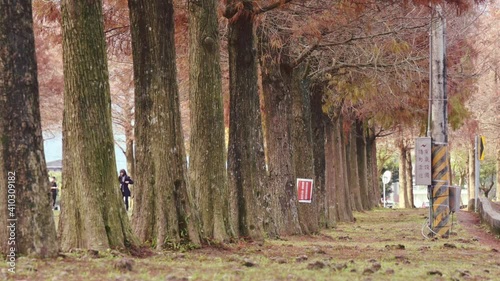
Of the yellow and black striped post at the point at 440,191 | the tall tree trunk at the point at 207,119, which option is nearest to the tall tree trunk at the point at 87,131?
the tall tree trunk at the point at 207,119

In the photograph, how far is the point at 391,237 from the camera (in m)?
23.9

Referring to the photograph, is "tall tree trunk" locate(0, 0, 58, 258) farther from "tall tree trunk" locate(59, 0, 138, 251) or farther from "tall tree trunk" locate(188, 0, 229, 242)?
"tall tree trunk" locate(188, 0, 229, 242)

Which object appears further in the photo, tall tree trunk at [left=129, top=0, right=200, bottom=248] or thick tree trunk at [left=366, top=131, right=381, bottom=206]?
thick tree trunk at [left=366, top=131, right=381, bottom=206]

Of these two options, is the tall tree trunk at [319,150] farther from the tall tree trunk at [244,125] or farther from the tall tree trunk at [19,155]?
the tall tree trunk at [19,155]

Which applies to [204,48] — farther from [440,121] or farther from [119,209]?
[440,121]

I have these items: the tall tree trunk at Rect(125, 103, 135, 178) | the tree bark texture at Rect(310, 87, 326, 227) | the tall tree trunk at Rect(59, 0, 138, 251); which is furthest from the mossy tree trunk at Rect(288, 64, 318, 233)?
the tall tree trunk at Rect(125, 103, 135, 178)

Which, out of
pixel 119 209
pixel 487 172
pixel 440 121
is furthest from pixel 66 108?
pixel 487 172

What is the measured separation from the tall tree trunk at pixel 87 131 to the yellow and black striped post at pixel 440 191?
1104cm

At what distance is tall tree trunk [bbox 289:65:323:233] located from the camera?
2533 centimetres

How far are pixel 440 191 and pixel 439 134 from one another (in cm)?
131

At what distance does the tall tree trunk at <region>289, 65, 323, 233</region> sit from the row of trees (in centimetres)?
3

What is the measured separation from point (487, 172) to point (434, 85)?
77.0 metres

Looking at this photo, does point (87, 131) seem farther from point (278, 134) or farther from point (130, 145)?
point (130, 145)

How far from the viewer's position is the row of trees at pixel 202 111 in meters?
13.0
